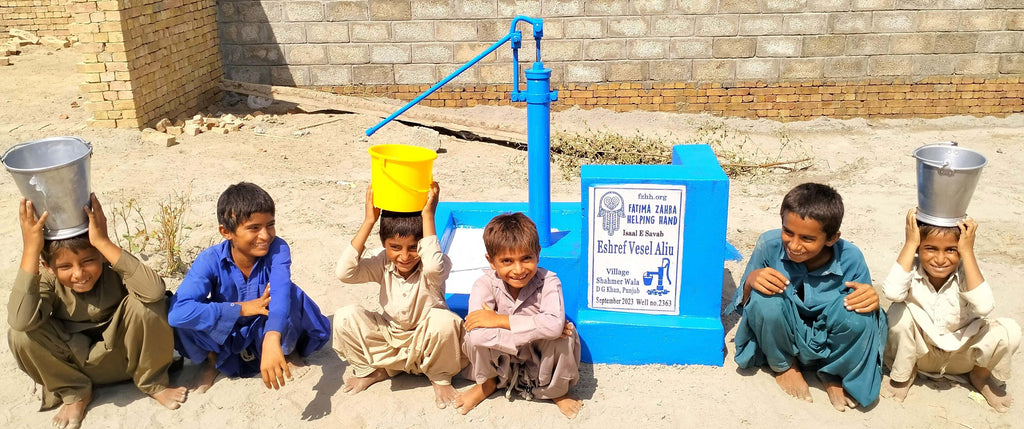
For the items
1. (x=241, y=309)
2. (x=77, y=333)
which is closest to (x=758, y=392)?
(x=241, y=309)

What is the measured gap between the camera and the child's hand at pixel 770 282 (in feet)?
10.2

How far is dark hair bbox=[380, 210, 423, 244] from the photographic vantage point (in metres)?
→ 3.15

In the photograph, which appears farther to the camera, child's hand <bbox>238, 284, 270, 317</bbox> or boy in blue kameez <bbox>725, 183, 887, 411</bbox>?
child's hand <bbox>238, 284, 270, 317</bbox>

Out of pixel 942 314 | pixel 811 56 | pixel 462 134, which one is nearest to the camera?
pixel 942 314

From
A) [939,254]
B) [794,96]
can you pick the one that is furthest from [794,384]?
[794,96]

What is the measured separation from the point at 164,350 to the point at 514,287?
1493 mm

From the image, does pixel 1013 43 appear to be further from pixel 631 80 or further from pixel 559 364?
pixel 559 364

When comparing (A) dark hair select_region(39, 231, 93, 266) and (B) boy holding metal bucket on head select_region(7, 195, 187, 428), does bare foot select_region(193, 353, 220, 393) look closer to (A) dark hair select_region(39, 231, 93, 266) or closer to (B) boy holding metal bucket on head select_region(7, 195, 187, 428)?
(B) boy holding metal bucket on head select_region(7, 195, 187, 428)

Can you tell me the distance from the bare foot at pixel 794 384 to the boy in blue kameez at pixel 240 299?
6.74 feet

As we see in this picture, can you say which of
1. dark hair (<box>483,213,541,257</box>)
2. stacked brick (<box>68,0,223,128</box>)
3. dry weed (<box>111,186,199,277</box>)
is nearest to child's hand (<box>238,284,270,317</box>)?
dark hair (<box>483,213,541,257</box>)

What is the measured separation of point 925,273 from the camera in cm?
312

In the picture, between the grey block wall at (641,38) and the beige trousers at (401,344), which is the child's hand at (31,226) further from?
the grey block wall at (641,38)

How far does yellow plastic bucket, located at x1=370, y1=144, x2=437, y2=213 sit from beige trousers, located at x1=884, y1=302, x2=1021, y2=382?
2.00 metres

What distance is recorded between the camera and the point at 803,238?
10.1ft
